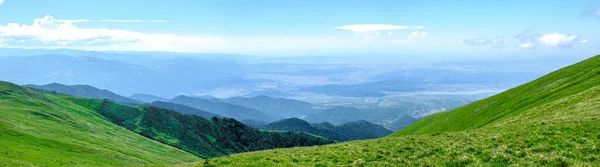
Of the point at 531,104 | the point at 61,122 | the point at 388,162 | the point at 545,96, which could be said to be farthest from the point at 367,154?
the point at 61,122

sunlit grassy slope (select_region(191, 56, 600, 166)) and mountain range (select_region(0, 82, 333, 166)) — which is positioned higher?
sunlit grassy slope (select_region(191, 56, 600, 166))

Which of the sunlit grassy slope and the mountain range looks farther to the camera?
the mountain range

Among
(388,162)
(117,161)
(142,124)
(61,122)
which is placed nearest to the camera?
(388,162)

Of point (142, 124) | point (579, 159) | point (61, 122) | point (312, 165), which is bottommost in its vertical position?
point (142, 124)

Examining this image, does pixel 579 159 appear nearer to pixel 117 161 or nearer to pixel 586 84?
pixel 586 84

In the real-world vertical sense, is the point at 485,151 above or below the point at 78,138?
above

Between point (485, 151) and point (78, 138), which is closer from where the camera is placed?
point (485, 151)

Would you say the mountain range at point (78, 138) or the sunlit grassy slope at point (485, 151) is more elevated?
the sunlit grassy slope at point (485, 151)

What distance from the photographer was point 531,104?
181ft

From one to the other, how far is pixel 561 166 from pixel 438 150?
832 cm

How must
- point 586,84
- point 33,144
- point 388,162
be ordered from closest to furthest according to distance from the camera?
point 388,162, point 586,84, point 33,144

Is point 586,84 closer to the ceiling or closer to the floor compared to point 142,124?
closer to the ceiling

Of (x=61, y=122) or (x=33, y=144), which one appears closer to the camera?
(x=33, y=144)

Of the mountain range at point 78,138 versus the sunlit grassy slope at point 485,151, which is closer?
the sunlit grassy slope at point 485,151
